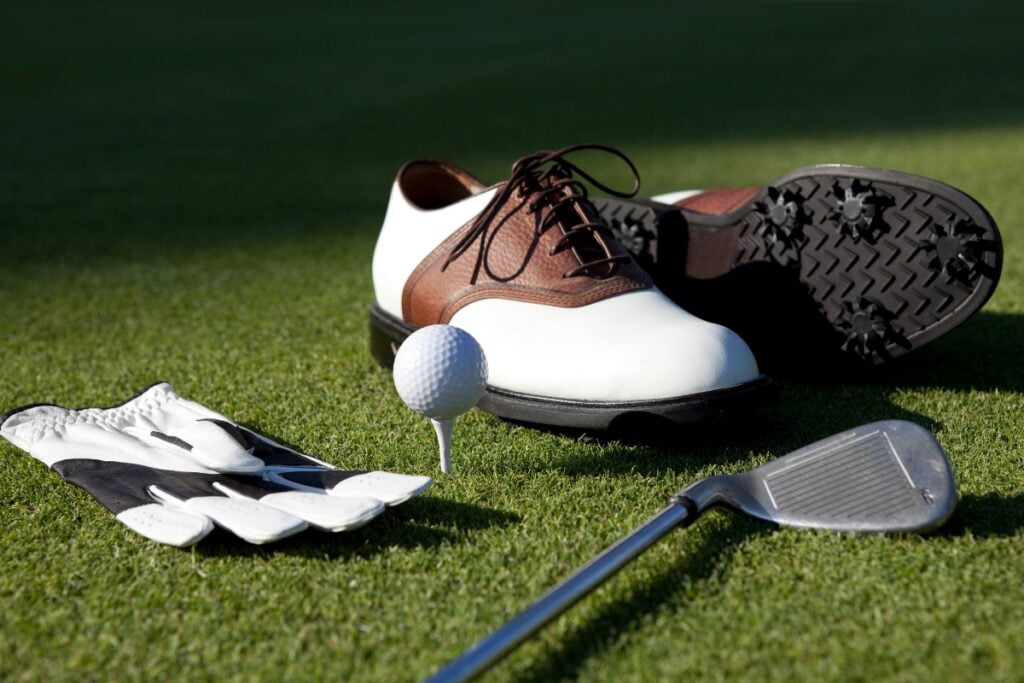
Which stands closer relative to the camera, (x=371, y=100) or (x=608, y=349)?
(x=608, y=349)

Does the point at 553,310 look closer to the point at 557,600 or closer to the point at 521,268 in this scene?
the point at 521,268

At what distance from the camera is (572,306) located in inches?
79.4

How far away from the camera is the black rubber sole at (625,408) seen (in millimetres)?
1802

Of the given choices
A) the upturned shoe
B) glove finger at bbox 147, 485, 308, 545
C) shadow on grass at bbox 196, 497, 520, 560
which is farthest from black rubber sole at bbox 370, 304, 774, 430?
glove finger at bbox 147, 485, 308, 545

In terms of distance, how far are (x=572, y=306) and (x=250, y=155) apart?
4.46 meters

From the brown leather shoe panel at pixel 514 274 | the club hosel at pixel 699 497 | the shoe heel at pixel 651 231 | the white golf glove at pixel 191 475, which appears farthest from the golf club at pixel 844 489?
the shoe heel at pixel 651 231

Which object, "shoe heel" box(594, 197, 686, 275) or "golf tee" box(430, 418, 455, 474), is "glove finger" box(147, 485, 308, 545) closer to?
"golf tee" box(430, 418, 455, 474)

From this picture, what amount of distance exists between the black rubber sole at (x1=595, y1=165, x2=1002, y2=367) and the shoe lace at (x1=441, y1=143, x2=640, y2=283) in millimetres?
372

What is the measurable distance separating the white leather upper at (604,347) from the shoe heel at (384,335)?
249mm

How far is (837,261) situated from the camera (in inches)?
88.6

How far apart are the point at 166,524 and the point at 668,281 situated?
141cm

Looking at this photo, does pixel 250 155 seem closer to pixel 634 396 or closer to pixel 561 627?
pixel 634 396

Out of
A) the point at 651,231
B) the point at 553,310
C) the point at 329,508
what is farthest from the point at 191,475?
the point at 651,231

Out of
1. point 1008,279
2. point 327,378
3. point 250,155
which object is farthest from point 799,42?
point 327,378
